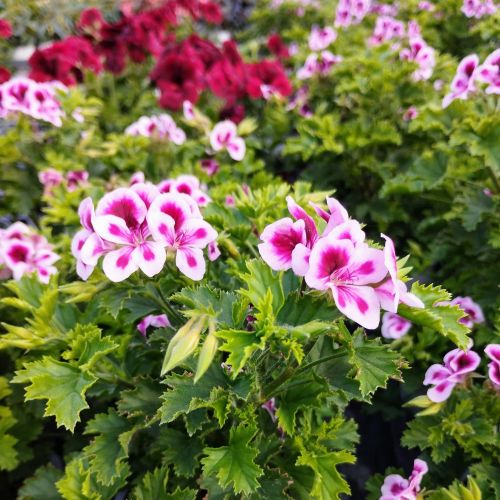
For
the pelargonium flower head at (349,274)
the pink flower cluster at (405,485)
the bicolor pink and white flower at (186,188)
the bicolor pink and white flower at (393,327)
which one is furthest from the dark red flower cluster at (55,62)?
the pink flower cluster at (405,485)

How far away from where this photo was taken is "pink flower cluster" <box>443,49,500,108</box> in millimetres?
1543

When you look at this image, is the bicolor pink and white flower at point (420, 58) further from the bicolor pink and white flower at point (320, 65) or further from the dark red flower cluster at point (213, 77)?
the dark red flower cluster at point (213, 77)

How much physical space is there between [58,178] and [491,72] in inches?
65.2

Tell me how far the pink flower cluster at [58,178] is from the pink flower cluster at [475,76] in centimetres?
146

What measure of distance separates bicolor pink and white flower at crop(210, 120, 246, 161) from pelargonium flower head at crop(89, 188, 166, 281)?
1254 millimetres

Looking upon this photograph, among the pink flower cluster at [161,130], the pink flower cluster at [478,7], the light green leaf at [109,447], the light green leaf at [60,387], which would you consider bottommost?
the light green leaf at [109,447]

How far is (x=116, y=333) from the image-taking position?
5.14ft

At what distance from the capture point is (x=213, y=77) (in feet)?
Result: 9.00

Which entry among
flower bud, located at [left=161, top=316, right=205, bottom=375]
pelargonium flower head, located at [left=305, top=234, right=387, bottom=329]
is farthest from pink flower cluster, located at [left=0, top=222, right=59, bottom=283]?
pelargonium flower head, located at [left=305, top=234, right=387, bottom=329]

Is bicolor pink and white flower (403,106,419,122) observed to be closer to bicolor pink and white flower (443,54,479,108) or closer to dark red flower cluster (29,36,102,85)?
bicolor pink and white flower (443,54,479,108)

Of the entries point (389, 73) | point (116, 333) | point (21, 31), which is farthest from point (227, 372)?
point (21, 31)

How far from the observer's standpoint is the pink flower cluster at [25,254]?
65.2 inches

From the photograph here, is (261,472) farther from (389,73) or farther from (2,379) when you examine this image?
(389,73)

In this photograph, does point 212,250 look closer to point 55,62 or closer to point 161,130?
point 161,130
